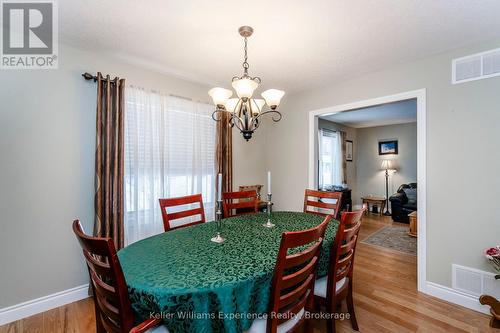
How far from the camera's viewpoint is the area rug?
366cm

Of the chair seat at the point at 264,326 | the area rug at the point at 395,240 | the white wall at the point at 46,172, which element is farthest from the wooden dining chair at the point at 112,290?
the area rug at the point at 395,240

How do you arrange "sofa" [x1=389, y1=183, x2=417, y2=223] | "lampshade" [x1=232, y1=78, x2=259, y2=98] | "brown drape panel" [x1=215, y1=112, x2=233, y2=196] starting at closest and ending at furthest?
"lampshade" [x1=232, y1=78, x2=259, y2=98] → "brown drape panel" [x1=215, y1=112, x2=233, y2=196] → "sofa" [x1=389, y1=183, x2=417, y2=223]

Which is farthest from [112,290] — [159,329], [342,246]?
[342,246]

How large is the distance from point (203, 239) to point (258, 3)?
1727 mm

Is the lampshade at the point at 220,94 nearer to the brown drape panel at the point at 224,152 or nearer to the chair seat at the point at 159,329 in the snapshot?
the brown drape panel at the point at 224,152

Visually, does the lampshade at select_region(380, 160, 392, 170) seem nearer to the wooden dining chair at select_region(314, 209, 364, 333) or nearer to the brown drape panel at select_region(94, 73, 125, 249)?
the wooden dining chair at select_region(314, 209, 364, 333)

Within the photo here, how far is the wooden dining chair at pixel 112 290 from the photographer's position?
982mm

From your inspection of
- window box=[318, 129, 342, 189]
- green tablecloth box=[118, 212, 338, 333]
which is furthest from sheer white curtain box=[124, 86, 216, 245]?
window box=[318, 129, 342, 189]

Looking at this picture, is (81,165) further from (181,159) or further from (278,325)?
(278,325)

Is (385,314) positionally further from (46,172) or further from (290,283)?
(46,172)

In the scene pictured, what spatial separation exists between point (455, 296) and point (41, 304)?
3930 millimetres

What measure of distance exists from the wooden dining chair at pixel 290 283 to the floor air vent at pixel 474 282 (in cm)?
196

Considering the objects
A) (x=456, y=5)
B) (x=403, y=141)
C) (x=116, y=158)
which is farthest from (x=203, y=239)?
(x=403, y=141)

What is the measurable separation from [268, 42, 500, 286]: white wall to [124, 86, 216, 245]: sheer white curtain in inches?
93.5
